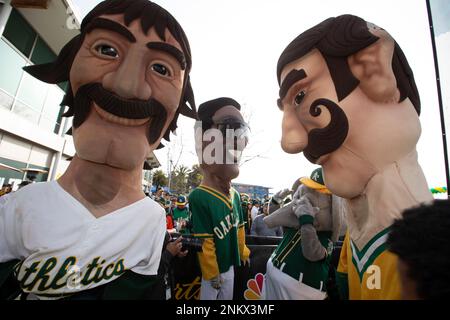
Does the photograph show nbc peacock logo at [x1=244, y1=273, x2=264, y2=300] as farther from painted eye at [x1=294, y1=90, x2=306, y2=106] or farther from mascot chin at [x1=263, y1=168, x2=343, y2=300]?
painted eye at [x1=294, y1=90, x2=306, y2=106]

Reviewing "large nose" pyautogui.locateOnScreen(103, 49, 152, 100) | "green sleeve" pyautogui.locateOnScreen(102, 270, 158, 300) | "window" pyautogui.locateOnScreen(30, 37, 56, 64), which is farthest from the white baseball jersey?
"window" pyautogui.locateOnScreen(30, 37, 56, 64)

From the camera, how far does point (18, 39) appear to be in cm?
653

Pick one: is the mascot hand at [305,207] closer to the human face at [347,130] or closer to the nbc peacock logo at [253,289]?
the human face at [347,130]

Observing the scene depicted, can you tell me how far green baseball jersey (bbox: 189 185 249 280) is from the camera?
1.92 m

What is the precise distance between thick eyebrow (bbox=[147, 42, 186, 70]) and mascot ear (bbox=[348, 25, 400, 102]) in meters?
0.94

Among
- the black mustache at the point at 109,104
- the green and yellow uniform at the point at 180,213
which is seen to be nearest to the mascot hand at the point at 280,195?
the black mustache at the point at 109,104

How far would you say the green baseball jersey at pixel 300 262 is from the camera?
67.1 inches

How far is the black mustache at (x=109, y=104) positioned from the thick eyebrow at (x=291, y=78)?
727mm

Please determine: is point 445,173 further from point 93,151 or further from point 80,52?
point 80,52

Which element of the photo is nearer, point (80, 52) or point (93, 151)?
point (93, 151)

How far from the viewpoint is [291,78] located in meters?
1.35
